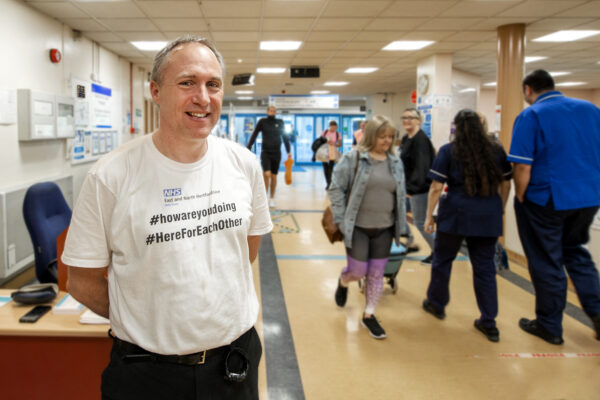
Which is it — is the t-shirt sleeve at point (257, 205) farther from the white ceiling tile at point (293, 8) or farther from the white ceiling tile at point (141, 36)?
the white ceiling tile at point (141, 36)

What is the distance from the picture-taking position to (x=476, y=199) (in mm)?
2939

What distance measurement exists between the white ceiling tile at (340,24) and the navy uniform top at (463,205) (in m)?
3.14

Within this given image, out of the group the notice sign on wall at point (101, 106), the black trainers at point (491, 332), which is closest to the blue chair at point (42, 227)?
the black trainers at point (491, 332)

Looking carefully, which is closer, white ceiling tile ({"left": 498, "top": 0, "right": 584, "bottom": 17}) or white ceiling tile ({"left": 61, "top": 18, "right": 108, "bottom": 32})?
white ceiling tile ({"left": 498, "top": 0, "right": 584, "bottom": 17})

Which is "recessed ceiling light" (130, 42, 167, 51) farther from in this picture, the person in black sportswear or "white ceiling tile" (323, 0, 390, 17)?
"white ceiling tile" (323, 0, 390, 17)

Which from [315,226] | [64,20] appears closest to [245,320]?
[315,226]

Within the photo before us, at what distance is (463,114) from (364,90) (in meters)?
11.6

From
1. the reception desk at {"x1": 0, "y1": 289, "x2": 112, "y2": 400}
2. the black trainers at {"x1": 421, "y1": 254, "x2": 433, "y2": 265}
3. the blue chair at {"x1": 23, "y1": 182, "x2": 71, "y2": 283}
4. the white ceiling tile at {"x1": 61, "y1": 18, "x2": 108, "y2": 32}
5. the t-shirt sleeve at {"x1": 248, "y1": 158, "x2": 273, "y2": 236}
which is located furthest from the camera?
the white ceiling tile at {"x1": 61, "y1": 18, "x2": 108, "y2": 32}

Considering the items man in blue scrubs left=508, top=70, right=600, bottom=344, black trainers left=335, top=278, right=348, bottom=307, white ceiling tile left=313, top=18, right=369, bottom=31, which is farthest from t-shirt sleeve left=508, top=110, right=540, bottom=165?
white ceiling tile left=313, top=18, right=369, bottom=31

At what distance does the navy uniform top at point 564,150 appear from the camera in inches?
111

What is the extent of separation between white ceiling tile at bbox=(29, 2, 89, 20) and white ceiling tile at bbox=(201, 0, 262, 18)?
4.65ft

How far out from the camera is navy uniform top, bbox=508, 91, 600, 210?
2.83m

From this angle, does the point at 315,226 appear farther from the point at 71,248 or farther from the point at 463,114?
the point at 71,248

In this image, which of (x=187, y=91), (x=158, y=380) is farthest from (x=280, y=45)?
(x=158, y=380)
